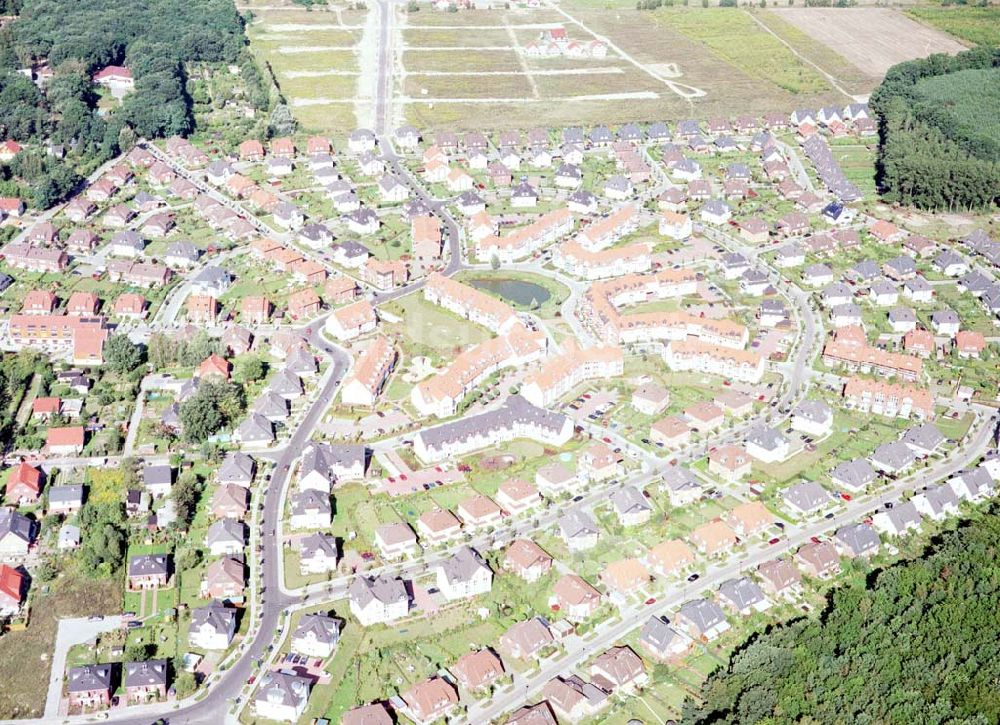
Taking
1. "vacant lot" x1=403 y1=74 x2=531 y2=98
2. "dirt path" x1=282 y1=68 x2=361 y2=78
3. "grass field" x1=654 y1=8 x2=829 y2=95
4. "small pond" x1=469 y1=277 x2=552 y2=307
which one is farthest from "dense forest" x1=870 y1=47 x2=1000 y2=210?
"dirt path" x1=282 y1=68 x2=361 y2=78

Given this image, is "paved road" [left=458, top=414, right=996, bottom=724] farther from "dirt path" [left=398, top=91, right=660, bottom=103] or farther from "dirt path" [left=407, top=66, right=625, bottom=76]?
"dirt path" [left=407, top=66, right=625, bottom=76]

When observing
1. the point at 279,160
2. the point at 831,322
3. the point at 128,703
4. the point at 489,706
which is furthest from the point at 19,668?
the point at 279,160

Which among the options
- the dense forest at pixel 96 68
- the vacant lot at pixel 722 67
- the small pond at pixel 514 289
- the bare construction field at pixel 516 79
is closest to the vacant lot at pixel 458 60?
the bare construction field at pixel 516 79

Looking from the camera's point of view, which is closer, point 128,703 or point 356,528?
point 128,703

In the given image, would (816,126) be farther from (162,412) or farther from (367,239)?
(162,412)

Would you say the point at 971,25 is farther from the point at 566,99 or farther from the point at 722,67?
the point at 566,99

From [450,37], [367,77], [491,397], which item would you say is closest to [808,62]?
[450,37]

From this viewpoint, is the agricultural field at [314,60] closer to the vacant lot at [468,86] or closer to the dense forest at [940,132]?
the vacant lot at [468,86]
